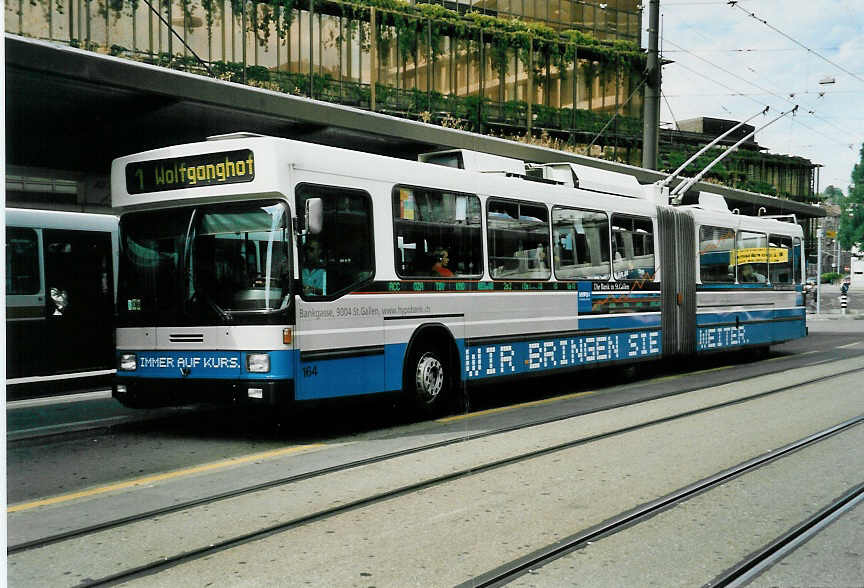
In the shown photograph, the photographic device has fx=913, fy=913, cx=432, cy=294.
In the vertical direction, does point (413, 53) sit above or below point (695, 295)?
above

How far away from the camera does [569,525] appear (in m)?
5.74

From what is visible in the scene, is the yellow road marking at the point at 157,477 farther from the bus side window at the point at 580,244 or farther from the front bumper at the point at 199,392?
the bus side window at the point at 580,244

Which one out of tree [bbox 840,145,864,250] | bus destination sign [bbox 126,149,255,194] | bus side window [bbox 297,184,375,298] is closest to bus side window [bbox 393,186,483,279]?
bus side window [bbox 297,184,375,298]

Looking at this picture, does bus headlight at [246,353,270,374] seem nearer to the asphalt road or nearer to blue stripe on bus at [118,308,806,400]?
blue stripe on bus at [118,308,806,400]

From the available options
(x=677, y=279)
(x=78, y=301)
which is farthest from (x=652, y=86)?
(x=78, y=301)

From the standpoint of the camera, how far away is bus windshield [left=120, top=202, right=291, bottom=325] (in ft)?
28.7

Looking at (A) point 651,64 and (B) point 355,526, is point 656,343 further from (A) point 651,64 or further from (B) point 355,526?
(B) point 355,526

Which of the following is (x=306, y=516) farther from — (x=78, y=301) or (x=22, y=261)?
(x=78, y=301)

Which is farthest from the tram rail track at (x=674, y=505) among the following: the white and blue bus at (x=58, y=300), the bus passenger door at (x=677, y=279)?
the white and blue bus at (x=58, y=300)

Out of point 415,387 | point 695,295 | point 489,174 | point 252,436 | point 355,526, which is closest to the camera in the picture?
point 355,526

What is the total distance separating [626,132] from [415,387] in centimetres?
3522

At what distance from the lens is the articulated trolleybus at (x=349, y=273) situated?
344 inches

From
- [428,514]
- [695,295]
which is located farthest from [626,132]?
[428,514]

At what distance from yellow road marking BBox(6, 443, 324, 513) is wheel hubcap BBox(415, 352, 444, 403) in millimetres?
1831
